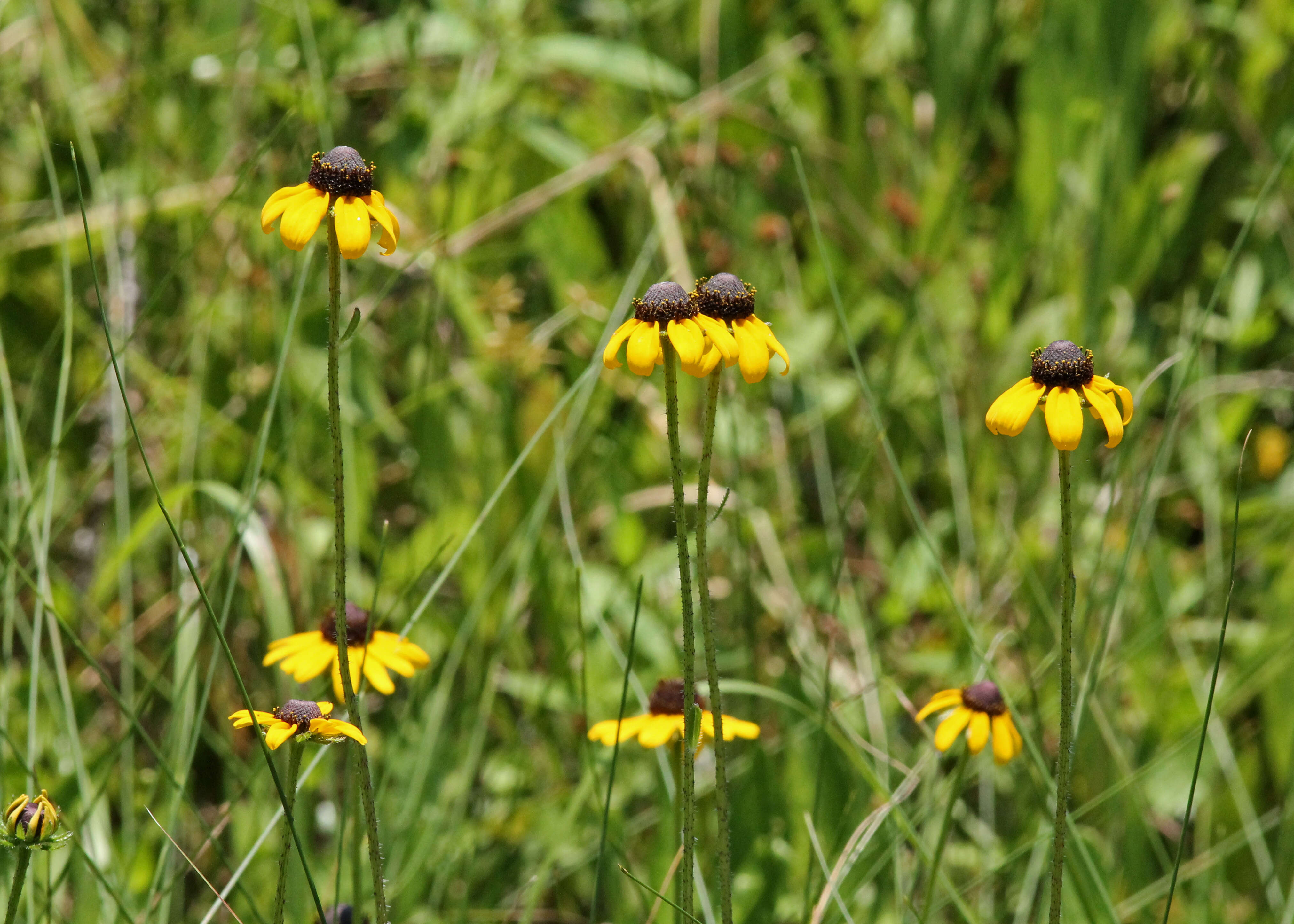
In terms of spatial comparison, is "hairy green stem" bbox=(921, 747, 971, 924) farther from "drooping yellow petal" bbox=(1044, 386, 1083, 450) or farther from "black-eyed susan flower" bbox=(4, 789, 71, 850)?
"black-eyed susan flower" bbox=(4, 789, 71, 850)

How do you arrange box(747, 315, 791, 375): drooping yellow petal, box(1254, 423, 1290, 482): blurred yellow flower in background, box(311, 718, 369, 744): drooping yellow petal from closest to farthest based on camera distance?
box(311, 718, 369, 744): drooping yellow petal
box(747, 315, 791, 375): drooping yellow petal
box(1254, 423, 1290, 482): blurred yellow flower in background

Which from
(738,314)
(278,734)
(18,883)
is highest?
(738,314)

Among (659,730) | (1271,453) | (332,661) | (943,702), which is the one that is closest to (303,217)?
(332,661)

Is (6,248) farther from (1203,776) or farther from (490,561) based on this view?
(1203,776)

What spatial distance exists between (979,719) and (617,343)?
2.19 feet

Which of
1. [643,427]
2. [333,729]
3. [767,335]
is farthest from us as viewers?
[643,427]

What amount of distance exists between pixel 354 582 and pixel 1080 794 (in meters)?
1.30

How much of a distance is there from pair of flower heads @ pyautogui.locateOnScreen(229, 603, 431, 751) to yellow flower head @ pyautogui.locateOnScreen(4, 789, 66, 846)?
6.4 inches

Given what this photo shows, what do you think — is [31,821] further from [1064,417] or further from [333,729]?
[1064,417]

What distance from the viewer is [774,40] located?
311 centimetres

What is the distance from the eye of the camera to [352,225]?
1.03 meters

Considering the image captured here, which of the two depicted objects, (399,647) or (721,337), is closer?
(721,337)

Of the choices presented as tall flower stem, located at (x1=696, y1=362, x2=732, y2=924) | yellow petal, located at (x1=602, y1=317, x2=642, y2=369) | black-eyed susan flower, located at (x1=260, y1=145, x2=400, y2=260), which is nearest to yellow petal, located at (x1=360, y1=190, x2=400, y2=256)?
black-eyed susan flower, located at (x1=260, y1=145, x2=400, y2=260)

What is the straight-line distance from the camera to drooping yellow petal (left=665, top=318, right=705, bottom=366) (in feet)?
3.38
